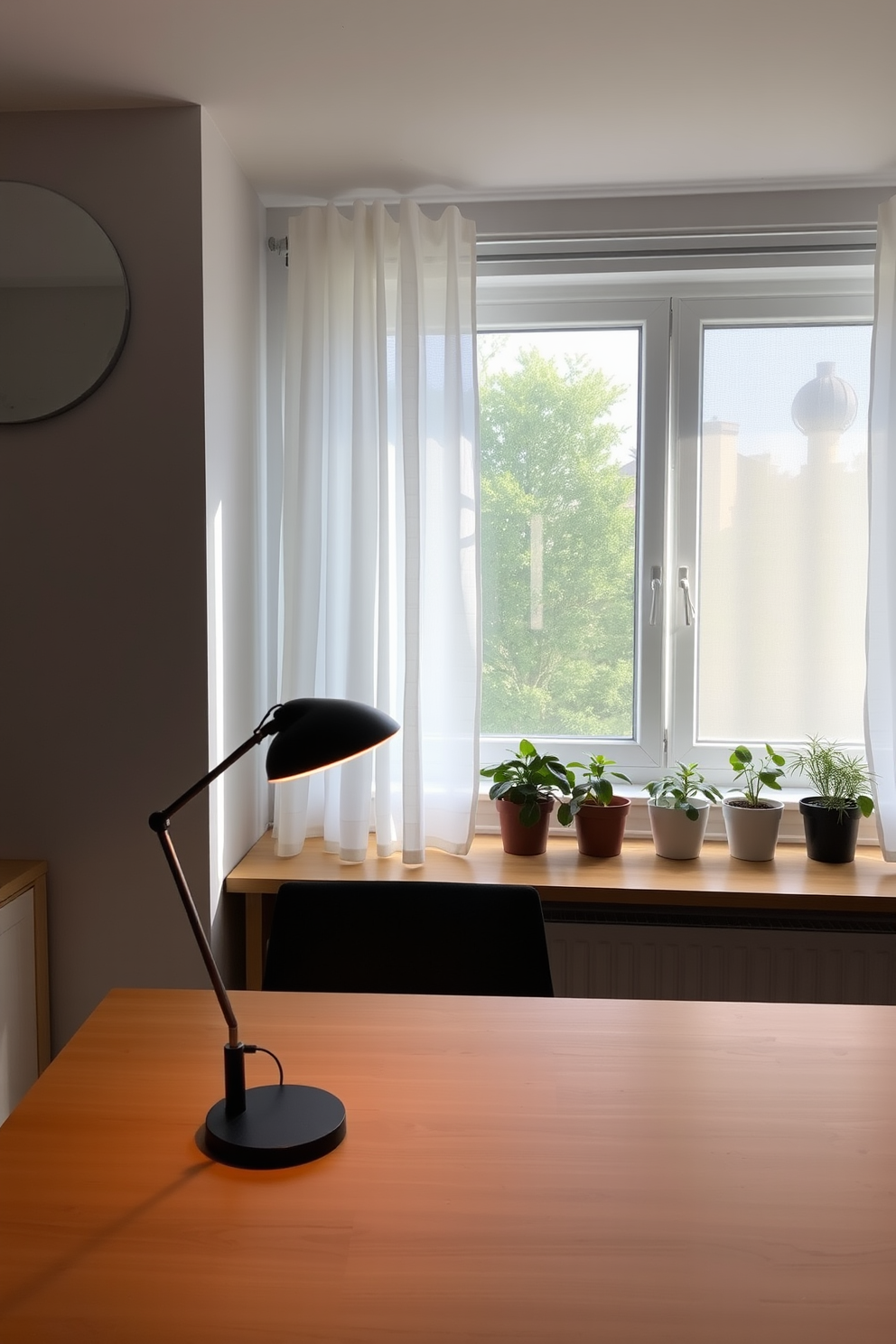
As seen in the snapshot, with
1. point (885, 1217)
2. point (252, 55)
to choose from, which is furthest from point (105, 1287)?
point (252, 55)

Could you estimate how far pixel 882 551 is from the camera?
2.55m

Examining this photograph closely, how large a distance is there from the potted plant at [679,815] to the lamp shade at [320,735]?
5.18ft

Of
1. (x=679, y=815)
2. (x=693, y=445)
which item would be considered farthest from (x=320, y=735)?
(x=693, y=445)

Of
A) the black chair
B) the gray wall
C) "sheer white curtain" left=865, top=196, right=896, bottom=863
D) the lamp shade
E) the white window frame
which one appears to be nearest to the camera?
the lamp shade

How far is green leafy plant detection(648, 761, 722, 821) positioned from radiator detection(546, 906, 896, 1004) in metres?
0.28

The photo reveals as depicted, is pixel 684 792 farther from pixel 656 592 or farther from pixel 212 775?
pixel 212 775

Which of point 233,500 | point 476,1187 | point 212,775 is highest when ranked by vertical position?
point 233,500

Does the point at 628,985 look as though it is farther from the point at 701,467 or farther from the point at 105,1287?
the point at 105,1287

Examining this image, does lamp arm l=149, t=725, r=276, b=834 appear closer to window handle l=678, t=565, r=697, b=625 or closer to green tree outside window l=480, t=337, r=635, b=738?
green tree outside window l=480, t=337, r=635, b=738

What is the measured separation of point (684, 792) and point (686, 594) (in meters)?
0.57

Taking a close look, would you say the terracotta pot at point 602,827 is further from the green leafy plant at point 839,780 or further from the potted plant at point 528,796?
the green leafy plant at point 839,780

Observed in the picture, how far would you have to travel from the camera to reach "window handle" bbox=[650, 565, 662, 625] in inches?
112

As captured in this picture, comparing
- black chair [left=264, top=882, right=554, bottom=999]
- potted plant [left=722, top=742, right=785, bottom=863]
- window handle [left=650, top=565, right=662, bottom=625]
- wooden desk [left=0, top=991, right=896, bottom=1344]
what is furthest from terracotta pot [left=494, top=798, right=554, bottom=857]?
wooden desk [left=0, top=991, right=896, bottom=1344]

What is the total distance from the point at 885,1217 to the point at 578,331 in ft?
7.74
